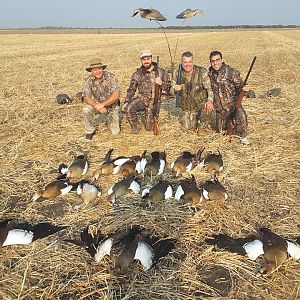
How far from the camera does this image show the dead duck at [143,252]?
3.28 meters

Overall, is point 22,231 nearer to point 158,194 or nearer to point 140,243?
point 140,243

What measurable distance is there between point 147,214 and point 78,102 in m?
6.65

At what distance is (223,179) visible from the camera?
534 cm

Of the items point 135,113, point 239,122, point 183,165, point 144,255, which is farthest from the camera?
point 135,113

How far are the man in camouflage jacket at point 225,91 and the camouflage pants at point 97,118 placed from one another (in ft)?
6.71

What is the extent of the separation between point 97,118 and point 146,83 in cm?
125

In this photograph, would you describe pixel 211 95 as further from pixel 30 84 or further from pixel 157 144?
pixel 30 84

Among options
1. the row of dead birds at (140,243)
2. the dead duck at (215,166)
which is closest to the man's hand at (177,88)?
the dead duck at (215,166)

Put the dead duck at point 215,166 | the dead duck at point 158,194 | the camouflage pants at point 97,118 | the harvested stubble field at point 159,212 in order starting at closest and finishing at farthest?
the harvested stubble field at point 159,212, the dead duck at point 158,194, the dead duck at point 215,166, the camouflage pants at point 97,118

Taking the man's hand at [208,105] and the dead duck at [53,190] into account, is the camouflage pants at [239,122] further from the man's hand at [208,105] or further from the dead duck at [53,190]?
the dead duck at [53,190]

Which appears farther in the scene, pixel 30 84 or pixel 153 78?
pixel 30 84

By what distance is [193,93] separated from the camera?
7.32 meters

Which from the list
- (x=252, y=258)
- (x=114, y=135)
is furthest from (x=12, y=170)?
(x=252, y=258)

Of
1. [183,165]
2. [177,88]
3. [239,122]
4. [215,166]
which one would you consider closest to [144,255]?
[183,165]
